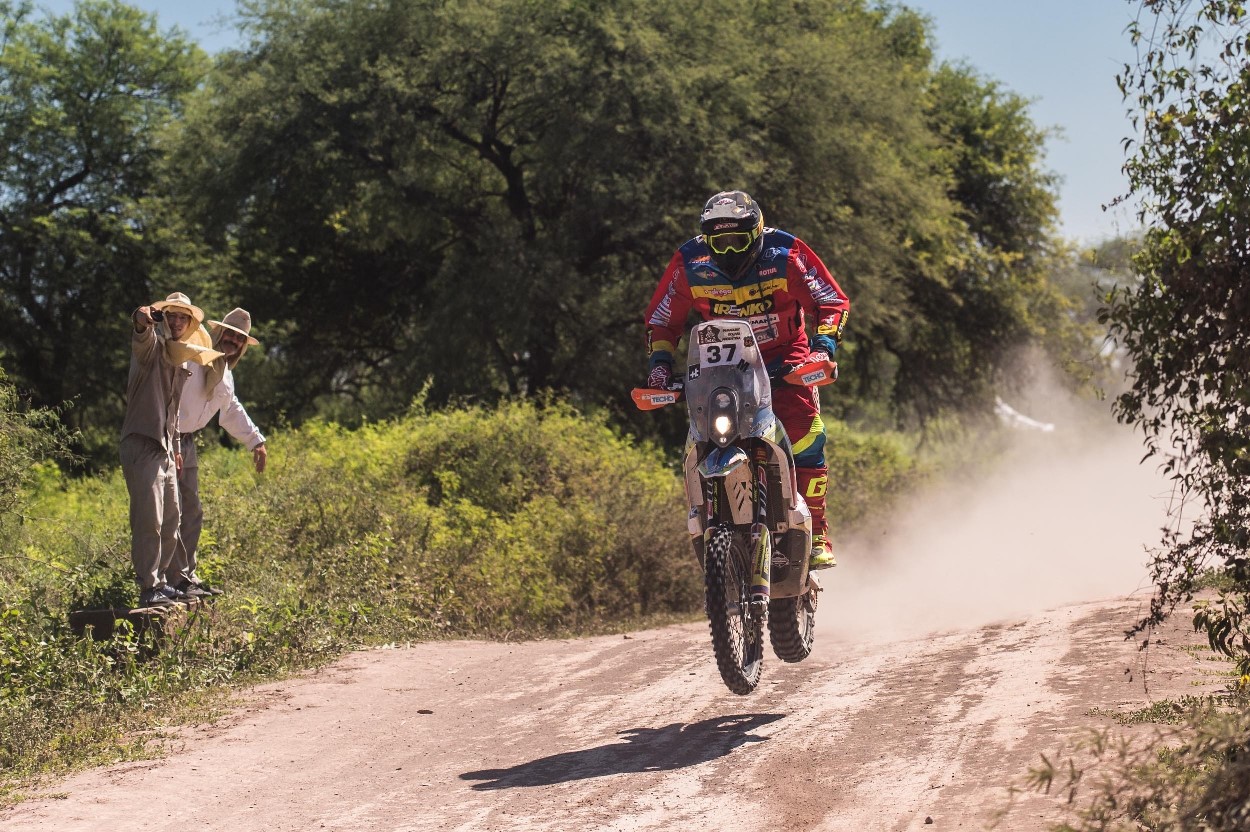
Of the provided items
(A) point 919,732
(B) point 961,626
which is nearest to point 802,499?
(A) point 919,732

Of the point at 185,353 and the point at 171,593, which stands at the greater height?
the point at 185,353

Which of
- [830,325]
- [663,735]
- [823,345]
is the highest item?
[830,325]

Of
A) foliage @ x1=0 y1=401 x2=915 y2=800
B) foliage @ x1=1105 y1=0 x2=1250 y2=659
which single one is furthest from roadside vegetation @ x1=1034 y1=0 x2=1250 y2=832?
foliage @ x1=0 y1=401 x2=915 y2=800

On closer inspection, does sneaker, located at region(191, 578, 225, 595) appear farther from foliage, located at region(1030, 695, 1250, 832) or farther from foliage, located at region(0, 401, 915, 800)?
foliage, located at region(1030, 695, 1250, 832)

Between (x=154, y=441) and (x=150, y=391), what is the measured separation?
338 mm

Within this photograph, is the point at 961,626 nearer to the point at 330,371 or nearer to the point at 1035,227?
the point at 330,371

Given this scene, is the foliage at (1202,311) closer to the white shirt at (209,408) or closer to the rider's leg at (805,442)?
the rider's leg at (805,442)

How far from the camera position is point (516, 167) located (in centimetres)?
2434

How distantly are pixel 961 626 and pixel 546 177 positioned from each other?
554 inches

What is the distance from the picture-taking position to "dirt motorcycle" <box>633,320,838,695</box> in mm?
7140

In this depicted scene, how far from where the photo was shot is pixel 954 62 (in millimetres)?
36656

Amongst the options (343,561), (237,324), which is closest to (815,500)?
(237,324)

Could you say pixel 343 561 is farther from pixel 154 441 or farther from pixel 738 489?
pixel 738 489

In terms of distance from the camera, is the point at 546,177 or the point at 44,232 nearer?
the point at 546,177
